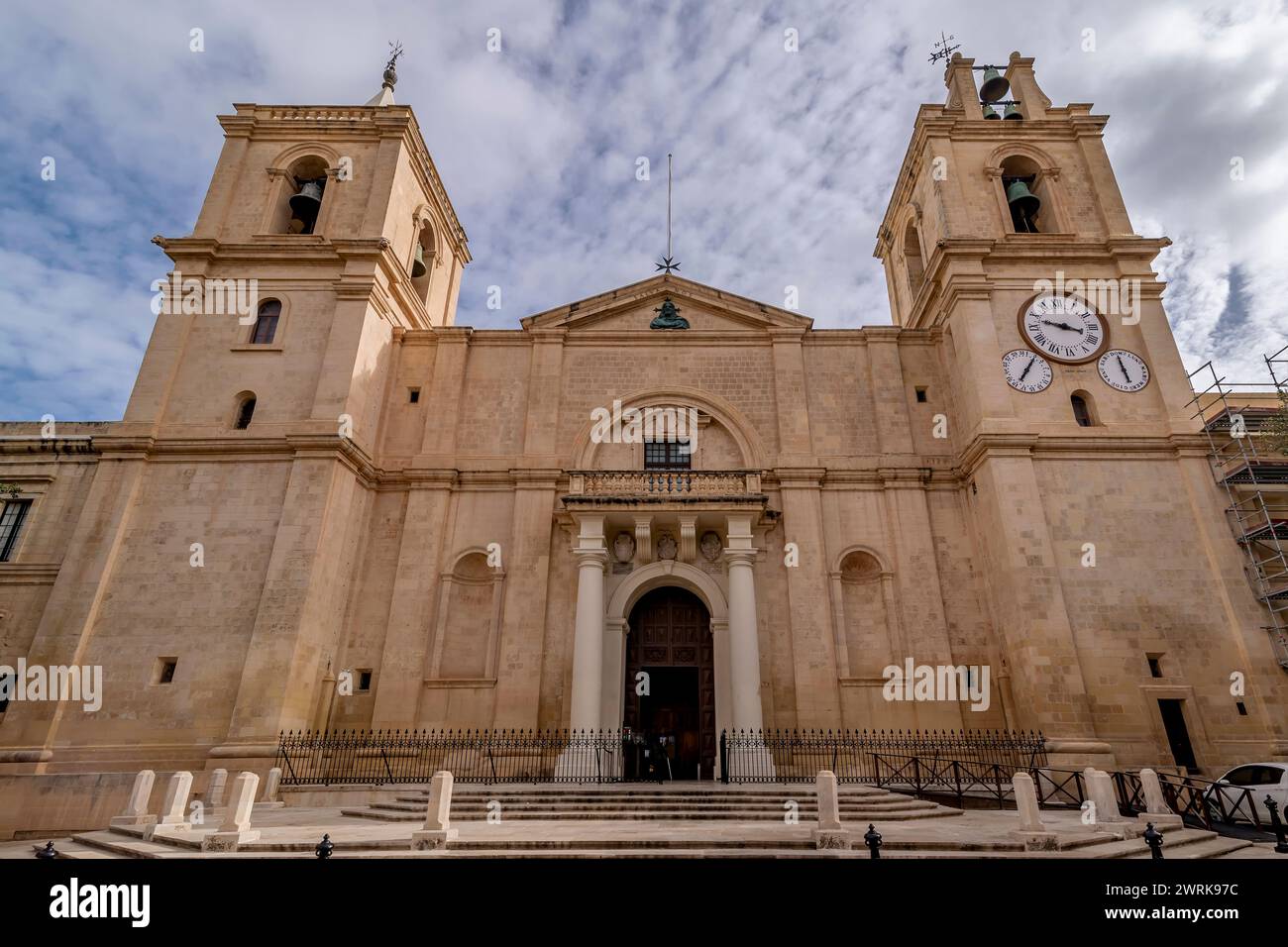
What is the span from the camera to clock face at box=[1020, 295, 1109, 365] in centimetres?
1889

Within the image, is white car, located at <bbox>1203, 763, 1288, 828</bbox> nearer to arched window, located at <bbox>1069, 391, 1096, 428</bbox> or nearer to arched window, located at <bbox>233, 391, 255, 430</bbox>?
arched window, located at <bbox>1069, 391, 1096, 428</bbox>

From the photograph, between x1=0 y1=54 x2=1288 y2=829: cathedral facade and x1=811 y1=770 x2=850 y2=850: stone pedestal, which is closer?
x1=811 y1=770 x2=850 y2=850: stone pedestal

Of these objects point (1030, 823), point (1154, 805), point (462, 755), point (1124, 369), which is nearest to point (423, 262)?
point (462, 755)

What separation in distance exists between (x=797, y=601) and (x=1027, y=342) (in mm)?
10160

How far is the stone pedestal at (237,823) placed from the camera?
8773 mm

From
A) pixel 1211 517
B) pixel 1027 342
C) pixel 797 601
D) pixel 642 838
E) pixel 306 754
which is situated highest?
pixel 1027 342

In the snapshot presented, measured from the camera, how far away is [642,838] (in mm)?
8531

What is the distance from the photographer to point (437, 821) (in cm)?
856

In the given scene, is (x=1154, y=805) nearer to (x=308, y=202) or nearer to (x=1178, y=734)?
(x=1178, y=734)

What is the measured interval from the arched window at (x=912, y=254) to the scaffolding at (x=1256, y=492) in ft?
31.7

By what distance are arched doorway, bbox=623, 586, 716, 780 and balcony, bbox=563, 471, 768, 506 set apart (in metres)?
2.95

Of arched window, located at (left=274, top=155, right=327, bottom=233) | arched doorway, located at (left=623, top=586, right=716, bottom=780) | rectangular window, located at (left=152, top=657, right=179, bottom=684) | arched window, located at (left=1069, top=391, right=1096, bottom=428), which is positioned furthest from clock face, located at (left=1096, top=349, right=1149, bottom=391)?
rectangular window, located at (left=152, top=657, right=179, bottom=684)

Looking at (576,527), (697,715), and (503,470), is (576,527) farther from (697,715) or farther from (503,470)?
(697,715)
